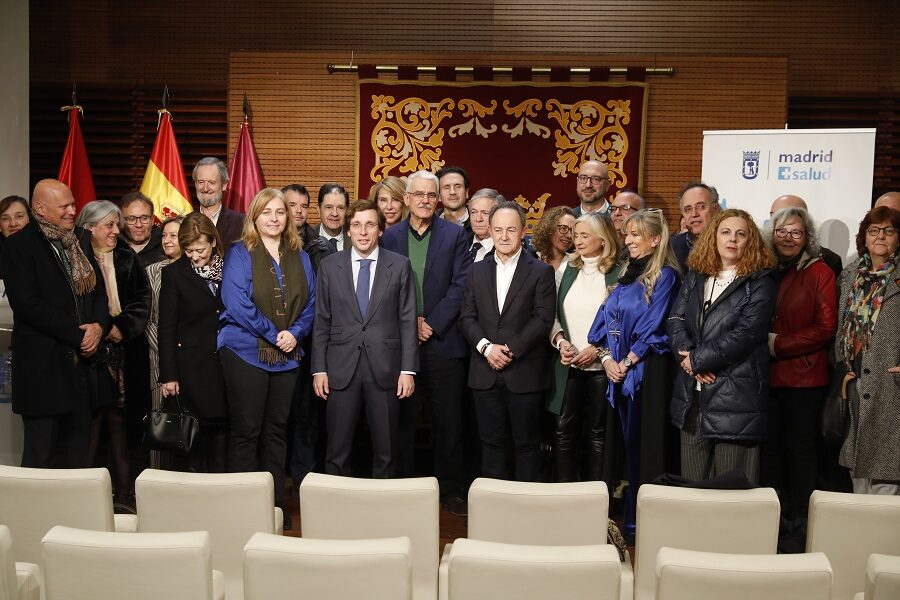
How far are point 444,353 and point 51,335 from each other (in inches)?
71.2

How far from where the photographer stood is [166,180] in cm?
630

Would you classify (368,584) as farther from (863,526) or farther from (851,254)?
(851,254)

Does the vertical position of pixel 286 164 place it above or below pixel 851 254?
above

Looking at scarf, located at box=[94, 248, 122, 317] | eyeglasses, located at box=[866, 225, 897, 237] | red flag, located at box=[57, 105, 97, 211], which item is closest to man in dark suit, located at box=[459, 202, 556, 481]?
eyeglasses, located at box=[866, 225, 897, 237]

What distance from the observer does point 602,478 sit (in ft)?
14.1

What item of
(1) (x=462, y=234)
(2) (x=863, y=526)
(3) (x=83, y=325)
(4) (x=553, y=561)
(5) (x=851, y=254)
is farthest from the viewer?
(5) (x=851, y=254)

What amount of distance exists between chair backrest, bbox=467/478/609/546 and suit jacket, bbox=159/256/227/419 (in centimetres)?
196

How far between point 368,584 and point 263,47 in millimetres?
5686

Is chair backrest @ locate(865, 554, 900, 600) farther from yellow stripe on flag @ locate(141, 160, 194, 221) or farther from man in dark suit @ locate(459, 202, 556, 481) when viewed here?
yellow stripe on flag @ locate(141, 160, 194, 221)

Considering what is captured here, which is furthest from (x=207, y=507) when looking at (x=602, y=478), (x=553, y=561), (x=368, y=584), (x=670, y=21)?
(x=670, y=21)

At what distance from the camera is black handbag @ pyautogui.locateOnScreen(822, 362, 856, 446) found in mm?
4043

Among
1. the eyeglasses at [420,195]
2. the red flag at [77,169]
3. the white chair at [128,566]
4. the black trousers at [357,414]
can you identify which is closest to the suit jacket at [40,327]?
the black trousers at [357,414]

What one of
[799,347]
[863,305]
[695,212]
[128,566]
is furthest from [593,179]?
[128,566]

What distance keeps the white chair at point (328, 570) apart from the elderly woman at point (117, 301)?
2.51m
